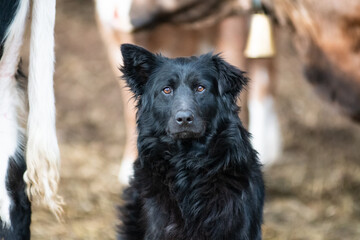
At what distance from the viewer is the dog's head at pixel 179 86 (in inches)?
92.3

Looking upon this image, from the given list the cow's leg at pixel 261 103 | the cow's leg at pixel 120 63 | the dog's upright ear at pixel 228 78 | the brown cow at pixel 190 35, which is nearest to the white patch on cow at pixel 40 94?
the dog's upright ear at pixel 228 78

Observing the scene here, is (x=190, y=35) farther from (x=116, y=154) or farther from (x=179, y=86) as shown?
(x=179, y=86)

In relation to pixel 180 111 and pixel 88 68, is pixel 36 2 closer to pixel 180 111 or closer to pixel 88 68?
pixel 180 111

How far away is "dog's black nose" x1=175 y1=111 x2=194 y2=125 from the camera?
2.26 meters

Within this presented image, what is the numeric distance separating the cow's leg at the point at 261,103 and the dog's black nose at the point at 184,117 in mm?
2087

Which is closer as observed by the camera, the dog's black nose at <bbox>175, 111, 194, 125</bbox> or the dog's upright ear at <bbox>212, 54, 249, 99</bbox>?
the dog's black nose at <bbox>175, 111, 194, 125</bbox>

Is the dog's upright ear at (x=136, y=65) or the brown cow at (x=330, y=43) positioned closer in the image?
the dog's upright ear at (x=136, y=65)

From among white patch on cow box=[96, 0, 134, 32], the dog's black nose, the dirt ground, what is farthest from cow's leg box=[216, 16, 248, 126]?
the dog's black nose

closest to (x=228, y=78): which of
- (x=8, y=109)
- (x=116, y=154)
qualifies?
(x=8, y=109)

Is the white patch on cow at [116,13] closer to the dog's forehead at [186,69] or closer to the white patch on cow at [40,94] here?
the dog's forehead at [186,69]

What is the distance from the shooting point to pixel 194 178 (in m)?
2.41

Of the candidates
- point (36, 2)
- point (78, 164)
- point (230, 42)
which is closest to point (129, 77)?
point (36, 2)

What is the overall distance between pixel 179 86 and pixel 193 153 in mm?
289

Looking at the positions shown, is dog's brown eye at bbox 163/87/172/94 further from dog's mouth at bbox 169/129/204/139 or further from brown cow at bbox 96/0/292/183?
brown cow at bbox 96/0/292/183
